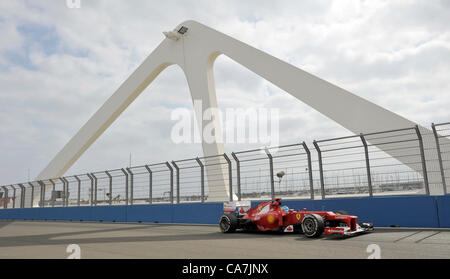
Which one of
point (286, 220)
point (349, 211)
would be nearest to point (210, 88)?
point (349, 211)

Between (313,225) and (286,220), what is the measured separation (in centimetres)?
116

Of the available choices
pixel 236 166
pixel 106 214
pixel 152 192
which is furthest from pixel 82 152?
pixel 236 166

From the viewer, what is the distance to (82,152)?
91.1 ft

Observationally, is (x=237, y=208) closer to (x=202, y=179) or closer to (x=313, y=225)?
(x=313, y=225)

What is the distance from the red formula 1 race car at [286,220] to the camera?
7.59m

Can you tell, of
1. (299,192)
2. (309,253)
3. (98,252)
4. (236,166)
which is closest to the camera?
(309,253)

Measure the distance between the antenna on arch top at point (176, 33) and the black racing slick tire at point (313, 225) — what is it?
1548 cm

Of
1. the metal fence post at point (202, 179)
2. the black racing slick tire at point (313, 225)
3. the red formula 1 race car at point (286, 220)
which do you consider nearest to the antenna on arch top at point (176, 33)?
the metal fence post at point (202, 179)

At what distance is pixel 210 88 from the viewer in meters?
19.2

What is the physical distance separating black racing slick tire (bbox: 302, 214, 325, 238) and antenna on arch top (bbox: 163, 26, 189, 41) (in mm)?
15483

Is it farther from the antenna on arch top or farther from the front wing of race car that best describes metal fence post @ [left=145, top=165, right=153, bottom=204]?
the antenna on arch top
